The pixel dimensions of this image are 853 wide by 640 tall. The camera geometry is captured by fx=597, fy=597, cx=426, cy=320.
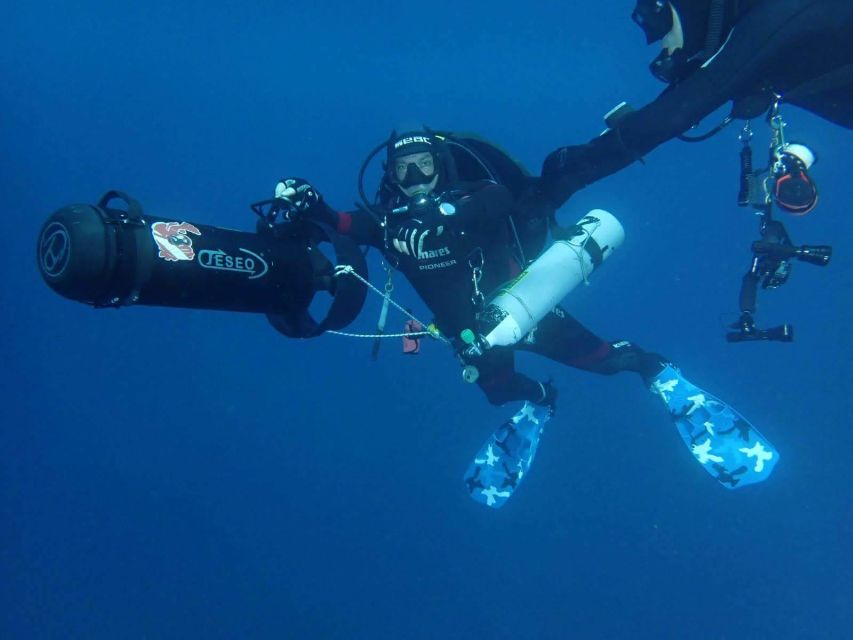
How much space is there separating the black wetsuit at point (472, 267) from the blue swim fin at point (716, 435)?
264mm

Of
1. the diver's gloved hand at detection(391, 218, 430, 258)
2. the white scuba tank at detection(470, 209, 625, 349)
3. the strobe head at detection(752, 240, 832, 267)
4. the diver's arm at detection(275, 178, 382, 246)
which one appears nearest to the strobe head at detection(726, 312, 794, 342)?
the strobe head at detection(752, 240, 832, 267)

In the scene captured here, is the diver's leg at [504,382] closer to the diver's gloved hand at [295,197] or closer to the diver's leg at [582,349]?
the diver's leg at [582,349]

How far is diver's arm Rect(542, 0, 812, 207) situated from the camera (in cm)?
307

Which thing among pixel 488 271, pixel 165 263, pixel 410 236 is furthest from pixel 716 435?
pixel 165 263

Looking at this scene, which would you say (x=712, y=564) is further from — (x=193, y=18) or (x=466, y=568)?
(x=193, y=18)

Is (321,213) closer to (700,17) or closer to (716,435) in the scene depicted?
(700,17)

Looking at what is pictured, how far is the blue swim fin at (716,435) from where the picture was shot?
5.52 meters

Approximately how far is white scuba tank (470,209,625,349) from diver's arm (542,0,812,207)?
0.80 meters

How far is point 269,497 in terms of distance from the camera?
34.7ft

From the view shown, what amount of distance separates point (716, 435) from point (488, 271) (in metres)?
2.78

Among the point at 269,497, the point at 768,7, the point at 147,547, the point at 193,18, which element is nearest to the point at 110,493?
the point at 147,547

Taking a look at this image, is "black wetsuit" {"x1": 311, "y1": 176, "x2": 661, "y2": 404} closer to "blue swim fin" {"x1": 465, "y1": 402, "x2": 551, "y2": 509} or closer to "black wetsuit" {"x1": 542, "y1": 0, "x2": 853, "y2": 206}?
"blue swim fin" {"x1": 465, "y1": 402, "x2": 551, "y2": 509}

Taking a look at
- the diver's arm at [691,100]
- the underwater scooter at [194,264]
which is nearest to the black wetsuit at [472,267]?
the diver's arm at [691,100]

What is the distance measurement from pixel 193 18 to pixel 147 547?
1044 cm
